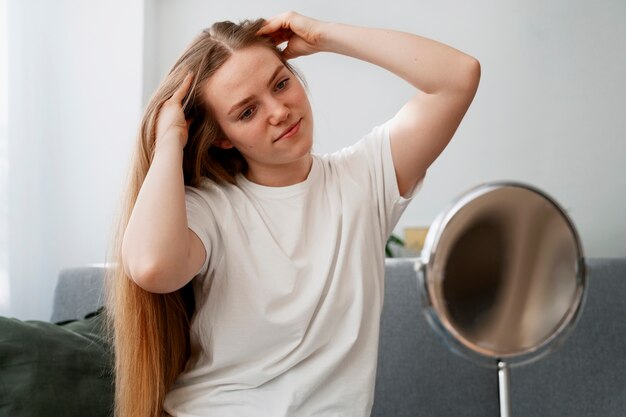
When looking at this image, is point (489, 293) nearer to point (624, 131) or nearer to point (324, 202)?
point (324, 202)

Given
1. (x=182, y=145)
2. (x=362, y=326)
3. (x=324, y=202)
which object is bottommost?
(x=362, y=326)

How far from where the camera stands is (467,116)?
2.94m

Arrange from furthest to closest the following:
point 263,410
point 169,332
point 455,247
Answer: point 169,332, point 263,410, point 455,247

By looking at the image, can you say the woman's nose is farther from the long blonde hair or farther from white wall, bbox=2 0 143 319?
white wall, bbox=2 0 143 319

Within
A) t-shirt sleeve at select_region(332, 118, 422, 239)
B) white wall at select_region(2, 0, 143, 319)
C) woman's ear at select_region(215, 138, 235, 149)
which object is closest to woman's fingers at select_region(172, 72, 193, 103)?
woman's ear at select_region(215, 138, 235, 149)

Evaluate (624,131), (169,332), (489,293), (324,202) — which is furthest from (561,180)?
(489,293)

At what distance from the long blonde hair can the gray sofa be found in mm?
729

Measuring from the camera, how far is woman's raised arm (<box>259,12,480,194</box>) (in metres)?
1.50

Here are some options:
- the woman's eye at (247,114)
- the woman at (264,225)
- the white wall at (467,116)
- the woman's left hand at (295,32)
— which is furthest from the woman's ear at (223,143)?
the white wall at (467,116)

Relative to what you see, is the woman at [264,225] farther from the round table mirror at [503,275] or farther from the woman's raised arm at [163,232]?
the round table mirror at [503,275]

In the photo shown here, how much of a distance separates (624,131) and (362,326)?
1795 millimetres

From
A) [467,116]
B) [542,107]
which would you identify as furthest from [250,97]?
[542,107]

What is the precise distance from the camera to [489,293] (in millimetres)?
821

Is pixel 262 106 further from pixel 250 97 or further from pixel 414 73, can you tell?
pixel 414 73
